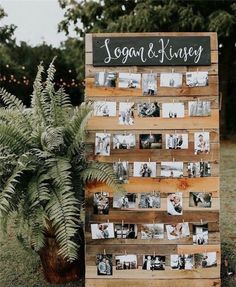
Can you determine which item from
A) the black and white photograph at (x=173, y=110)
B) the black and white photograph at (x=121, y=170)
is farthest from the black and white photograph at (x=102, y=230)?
the black and white photograph at (x=173, y=110)

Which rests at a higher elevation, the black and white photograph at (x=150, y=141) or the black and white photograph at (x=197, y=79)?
the black and white photograph at (x=197, y=79)

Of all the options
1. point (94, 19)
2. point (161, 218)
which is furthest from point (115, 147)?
point (94, 19)

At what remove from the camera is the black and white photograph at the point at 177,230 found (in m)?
3.99

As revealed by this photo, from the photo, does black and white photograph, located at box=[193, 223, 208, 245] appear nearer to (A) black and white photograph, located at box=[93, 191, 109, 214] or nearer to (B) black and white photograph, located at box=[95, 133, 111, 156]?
(A) black and white photograph, located at box=[93, 191, 109, 214]

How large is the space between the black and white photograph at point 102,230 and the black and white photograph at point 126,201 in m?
0.18

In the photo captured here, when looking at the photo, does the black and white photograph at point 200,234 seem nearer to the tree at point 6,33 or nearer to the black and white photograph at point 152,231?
the black and white photograph at point 152,231

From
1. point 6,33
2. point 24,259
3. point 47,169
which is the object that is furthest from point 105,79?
point 6,33

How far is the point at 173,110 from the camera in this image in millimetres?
3969

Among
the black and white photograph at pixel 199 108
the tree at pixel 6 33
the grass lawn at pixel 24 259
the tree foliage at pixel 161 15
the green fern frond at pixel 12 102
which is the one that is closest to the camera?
the black and white photograph at pixel 199 108

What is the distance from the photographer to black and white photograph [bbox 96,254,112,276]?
403cm

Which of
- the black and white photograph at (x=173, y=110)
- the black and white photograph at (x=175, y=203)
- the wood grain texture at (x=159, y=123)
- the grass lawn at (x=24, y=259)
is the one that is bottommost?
the grass lawn at (x=24, y=259)

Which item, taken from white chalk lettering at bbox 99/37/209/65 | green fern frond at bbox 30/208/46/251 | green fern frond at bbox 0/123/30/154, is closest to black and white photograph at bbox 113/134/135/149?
white chalk lettering at bbox 99/37/209/65

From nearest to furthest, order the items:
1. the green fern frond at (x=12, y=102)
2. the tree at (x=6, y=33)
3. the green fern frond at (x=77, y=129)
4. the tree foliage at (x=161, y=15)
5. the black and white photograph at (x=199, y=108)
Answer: the green fern frond at (x=77, y=129)
the black and white photograph at (x=199, y=108)
the green fern frond at (x=12, y=102)
the tree foliage at (x=161, y=15)
the tree at (x=6, y=33)

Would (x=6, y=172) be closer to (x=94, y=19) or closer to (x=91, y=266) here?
(x=91, y=266)
